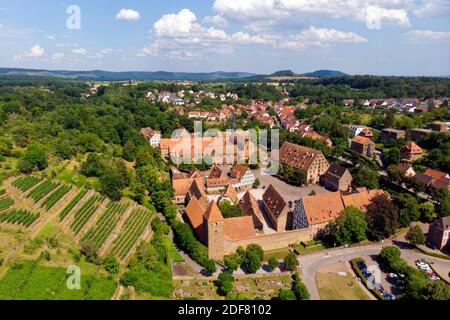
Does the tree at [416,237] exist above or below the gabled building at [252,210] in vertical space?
below

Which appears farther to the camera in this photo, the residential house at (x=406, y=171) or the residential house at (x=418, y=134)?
the residential house at (x=418, y=134)

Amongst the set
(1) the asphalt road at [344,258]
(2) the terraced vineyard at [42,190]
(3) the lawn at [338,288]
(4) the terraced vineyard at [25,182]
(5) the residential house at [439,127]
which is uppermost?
(5) the residential house at [439,127]

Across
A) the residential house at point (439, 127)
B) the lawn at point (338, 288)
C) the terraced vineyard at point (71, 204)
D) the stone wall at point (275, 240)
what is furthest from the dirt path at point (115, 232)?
the residential house at point (439, 127)

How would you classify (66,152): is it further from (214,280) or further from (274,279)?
(274,279)

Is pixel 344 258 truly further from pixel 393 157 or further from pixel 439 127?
pixel 439 127

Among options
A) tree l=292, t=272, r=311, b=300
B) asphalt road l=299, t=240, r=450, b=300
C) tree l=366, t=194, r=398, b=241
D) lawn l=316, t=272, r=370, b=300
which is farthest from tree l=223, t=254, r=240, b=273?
tree l=366, t=194, r=398, b=241

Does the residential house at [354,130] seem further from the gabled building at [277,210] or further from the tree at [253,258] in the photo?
the tree at [253,258]
